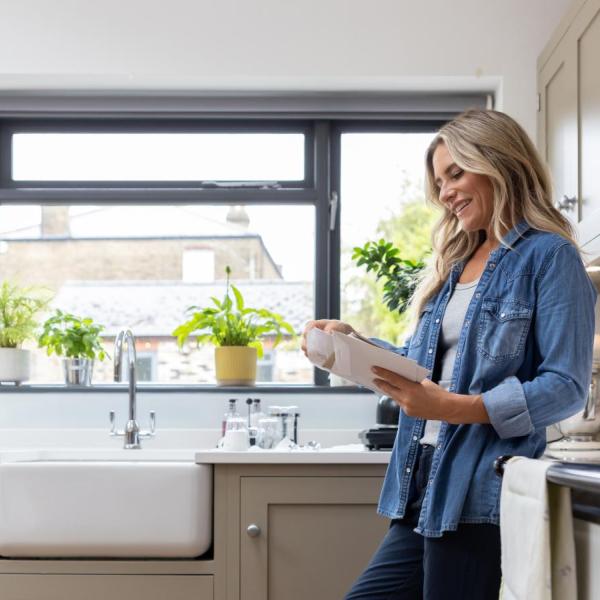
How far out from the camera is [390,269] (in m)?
3.29

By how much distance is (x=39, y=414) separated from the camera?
131 inches

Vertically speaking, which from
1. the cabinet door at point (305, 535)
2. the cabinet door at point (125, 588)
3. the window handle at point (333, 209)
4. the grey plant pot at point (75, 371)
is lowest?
the cabinet door at point (125, 588)

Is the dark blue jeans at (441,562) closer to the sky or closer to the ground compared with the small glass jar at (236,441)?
closer to the ground

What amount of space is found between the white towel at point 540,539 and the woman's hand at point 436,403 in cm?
18

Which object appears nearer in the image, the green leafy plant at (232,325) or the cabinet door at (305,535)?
the cabinet door at (305,535)

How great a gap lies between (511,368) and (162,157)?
2232 millimetres

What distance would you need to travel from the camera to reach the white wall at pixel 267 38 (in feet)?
10.8

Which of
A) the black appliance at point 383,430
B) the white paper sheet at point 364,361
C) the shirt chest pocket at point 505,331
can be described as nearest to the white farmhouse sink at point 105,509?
the black appliance at point 383,430

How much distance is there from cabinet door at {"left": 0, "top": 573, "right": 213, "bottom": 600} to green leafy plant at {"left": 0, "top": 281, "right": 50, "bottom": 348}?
1077mm

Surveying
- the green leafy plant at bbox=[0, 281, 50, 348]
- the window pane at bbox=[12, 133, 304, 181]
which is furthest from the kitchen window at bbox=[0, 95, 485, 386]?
the green leafy plant at bbox=[0, 281, 50, 348]

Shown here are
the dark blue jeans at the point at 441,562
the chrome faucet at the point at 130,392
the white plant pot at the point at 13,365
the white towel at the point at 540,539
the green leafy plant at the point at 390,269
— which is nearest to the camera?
the white towel at the point at 540,539

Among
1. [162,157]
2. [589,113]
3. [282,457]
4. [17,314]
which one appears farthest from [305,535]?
[162,157]

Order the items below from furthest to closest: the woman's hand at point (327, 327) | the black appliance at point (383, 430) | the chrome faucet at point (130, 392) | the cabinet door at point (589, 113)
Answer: the chrome faucet at point (130, 392)
the black appliance at point (383, 430)
the cabinet door at point (589, 113)
the woman's hand at point (327, 327)

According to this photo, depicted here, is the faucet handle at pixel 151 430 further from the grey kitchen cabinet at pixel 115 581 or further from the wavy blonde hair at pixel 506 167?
the wavy blonde hair at pixel 506 167
